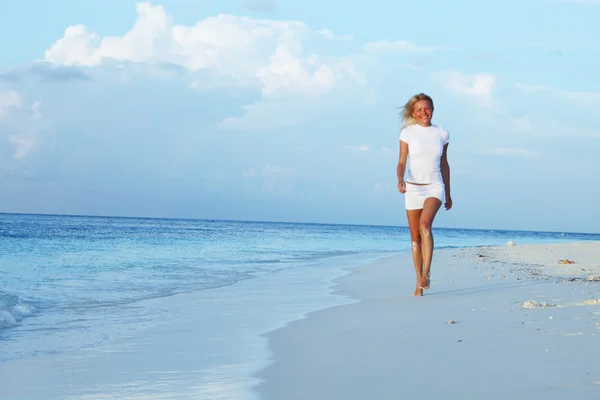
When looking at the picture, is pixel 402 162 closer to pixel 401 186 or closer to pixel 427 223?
pixel 401 186

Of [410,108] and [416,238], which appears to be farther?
[416,238]

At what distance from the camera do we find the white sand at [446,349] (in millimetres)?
2943

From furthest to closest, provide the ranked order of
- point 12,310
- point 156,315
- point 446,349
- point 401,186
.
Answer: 1. point 401,186
2. point 12,310
3. point 156,315
4. point 446,349

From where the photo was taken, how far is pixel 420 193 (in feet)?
20.9

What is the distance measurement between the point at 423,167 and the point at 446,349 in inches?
109

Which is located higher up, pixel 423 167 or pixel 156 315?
pixel 423 167

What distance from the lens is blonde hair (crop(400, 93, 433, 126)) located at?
6.30 meters

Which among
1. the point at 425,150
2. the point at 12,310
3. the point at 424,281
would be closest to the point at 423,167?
the point at 425,150

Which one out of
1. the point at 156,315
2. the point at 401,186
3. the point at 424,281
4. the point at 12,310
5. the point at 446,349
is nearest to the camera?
the point at 446,349

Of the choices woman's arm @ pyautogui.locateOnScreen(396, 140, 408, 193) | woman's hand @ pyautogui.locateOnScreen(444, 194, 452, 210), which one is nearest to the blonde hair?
woman's arm @ pyautogui.locateOnScreen(396, 140, 408, 193)

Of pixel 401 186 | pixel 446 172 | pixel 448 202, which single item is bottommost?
pixel 448 202

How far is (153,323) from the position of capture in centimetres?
554

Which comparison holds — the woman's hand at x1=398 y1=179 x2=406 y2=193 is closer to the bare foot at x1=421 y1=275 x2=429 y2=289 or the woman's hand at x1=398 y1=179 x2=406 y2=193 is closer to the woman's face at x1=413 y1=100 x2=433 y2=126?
the woman's face at x1=413 y1=100 x2=433 y2=126

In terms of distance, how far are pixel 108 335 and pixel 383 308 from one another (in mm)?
→ 2430
